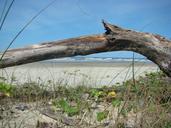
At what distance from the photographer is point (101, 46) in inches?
210

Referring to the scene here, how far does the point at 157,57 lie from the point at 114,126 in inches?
81.1

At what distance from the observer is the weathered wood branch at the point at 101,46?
5.25m

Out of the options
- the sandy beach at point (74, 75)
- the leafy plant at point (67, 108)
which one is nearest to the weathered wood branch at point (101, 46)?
the sandy beach at point (74, 75)

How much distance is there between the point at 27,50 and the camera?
5316 millimetres

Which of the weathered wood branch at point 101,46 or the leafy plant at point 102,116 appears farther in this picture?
the weathered wood branch at point 101,46

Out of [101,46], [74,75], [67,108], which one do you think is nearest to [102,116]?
[67,108]

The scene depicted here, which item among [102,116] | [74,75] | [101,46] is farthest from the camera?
[74,75]

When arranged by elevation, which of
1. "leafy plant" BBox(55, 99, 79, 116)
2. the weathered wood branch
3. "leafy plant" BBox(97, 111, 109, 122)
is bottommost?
"leafy plant" BBox(97, 111, 109, 122)

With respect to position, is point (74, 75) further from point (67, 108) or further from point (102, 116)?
point (102, 116)

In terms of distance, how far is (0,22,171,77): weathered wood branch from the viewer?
5.25 m

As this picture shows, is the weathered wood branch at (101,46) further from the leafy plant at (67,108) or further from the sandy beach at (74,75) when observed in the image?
Answer: the leafy plant at (67,108)

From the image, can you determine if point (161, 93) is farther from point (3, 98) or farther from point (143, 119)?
point (3, 98)

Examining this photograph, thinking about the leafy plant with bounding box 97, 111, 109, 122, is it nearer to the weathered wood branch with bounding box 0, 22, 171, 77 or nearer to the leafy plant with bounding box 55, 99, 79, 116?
the leafy plant with bounding box 55, 99, 79, 116

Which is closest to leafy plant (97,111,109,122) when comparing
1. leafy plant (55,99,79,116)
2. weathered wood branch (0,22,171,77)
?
leafy plant (55,99,79,116)
